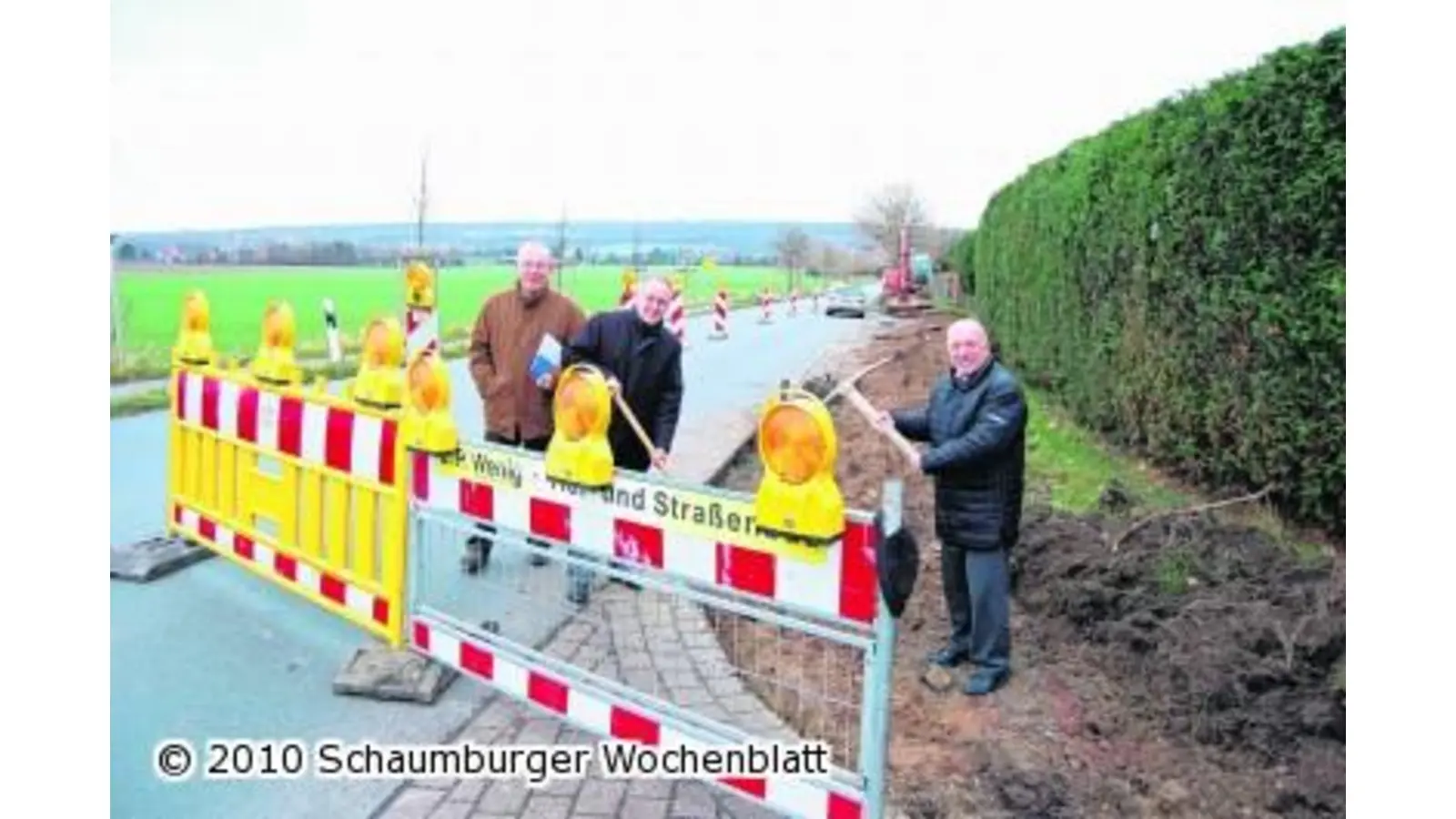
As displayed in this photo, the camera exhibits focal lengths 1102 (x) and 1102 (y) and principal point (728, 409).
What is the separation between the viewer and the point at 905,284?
4022cm

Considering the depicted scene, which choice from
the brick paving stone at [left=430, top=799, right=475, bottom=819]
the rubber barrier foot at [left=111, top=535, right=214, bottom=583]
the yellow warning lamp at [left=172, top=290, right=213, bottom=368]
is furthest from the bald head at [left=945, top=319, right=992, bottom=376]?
the rubber barrier foot at [left=111, top=535, right=214, bottom=583]

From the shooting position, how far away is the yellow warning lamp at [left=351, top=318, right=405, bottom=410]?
13.6ft

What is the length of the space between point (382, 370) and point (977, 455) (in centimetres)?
224

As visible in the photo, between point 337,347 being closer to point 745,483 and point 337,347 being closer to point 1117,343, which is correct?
point 745,483

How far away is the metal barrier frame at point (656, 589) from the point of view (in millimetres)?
2598

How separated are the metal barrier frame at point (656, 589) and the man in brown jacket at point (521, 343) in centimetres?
143

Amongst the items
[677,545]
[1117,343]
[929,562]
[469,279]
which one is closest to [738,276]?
[469,279]

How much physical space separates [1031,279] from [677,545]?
39.6 ft

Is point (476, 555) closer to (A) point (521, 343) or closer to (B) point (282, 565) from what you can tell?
(B) point (282, 565)

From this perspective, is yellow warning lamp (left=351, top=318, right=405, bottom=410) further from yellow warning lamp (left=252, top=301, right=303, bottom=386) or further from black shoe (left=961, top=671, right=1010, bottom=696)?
black shoe (left=961, top=671, right=1010, bottom=696)

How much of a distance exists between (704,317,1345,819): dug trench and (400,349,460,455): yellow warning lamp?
147 centimetres

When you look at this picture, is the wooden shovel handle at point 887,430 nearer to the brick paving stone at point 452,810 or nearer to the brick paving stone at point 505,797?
the brick paving stone at point 505,797

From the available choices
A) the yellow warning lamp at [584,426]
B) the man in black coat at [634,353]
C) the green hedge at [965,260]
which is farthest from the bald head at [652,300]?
the green hedge at [965,260]

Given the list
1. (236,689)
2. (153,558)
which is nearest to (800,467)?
(236,689)
